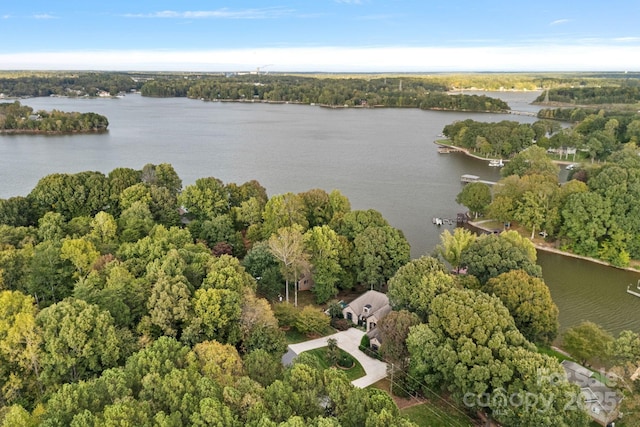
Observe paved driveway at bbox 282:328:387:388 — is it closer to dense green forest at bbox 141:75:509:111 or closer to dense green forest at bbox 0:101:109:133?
dense green forest at bbox 0:101:109:133

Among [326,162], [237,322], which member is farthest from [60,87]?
[237,322]

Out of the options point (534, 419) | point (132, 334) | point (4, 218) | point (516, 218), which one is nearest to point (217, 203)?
point (4, 218)

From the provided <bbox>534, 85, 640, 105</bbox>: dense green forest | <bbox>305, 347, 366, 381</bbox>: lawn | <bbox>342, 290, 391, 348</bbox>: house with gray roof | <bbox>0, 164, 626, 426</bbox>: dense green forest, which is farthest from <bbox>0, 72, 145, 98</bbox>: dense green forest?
<bbox>305, 347, 366, 381</bbox>: lawn

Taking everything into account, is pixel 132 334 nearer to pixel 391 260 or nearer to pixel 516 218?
pixel 391 260

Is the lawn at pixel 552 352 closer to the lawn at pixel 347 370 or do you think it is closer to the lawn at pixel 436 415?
the lawn at pixel 436 415

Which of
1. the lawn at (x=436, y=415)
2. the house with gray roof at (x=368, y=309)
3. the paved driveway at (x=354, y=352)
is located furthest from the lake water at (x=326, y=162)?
the paved driveway at (x=354, y=352)

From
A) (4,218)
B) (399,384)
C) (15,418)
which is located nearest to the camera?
(15,418)
